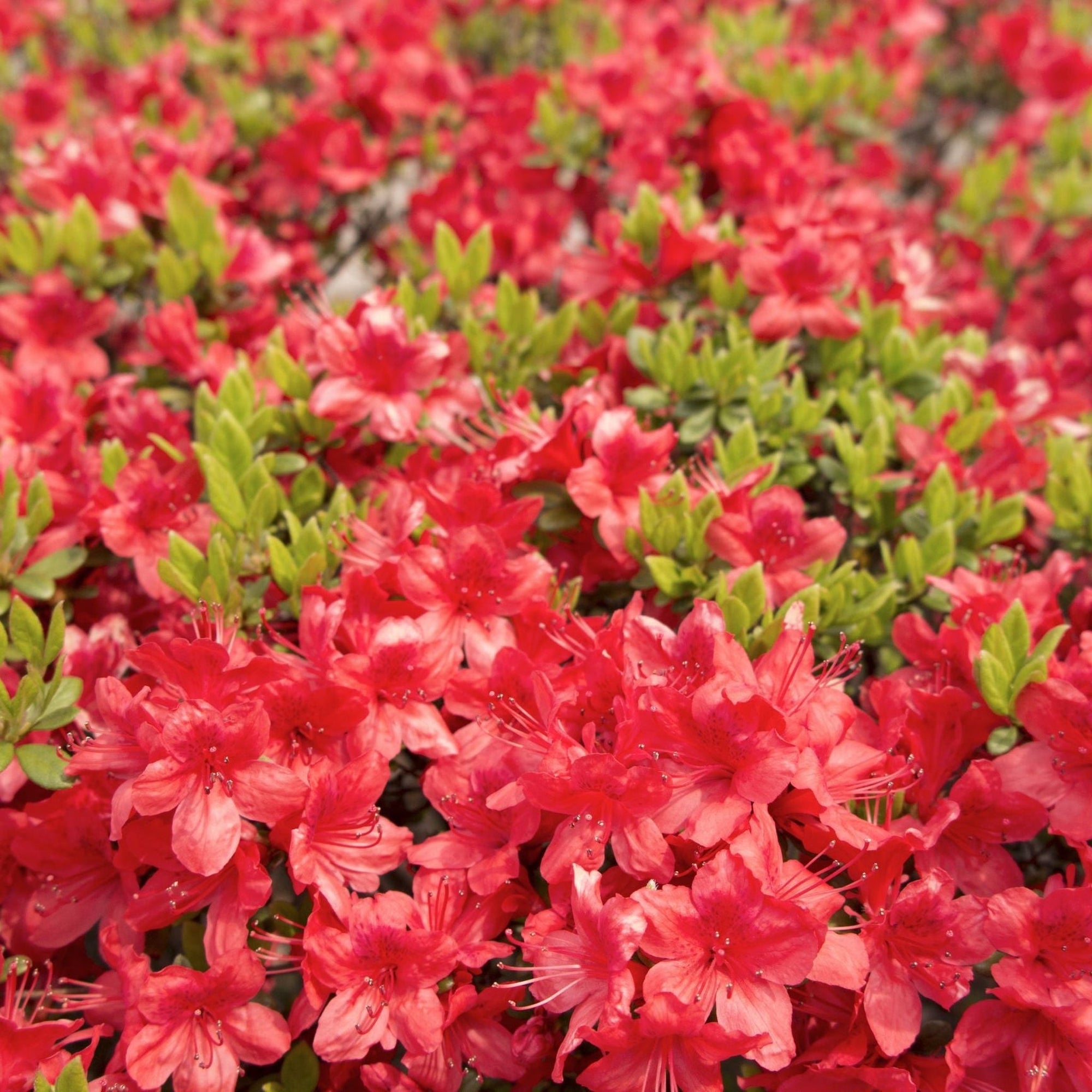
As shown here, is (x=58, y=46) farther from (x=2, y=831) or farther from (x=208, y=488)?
(x=2, y=831)

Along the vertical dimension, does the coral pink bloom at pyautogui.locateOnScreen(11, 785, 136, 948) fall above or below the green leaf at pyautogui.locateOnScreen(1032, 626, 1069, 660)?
below

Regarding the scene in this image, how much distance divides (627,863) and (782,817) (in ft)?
0.80

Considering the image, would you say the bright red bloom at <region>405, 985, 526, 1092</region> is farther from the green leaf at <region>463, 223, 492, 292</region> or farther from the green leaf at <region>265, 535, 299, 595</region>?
the green leaf at <region>463, 223, 492, 292</region>

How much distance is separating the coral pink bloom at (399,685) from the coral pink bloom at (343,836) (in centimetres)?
7

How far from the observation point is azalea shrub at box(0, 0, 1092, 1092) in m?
1.38

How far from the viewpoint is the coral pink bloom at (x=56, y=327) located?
2309 millimetres

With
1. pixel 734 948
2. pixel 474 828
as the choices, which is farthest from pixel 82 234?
pixel 734 948

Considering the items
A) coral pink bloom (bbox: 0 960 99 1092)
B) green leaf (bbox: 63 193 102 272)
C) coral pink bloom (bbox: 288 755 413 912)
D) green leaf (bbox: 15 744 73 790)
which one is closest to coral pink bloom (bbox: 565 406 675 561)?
coral pink bloom (bbox: 288 755 413 912)

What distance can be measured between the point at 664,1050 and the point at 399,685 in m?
0.61

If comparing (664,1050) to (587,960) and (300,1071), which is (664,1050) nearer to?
(587,960)

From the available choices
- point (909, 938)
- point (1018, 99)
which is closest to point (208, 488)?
point (909, 938)

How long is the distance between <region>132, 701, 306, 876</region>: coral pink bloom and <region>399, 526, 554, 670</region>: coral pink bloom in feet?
1.10

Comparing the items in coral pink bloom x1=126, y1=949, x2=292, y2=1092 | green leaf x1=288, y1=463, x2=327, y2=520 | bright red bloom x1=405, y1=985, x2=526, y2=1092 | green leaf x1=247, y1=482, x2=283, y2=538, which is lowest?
bright red bloom x1=405, y1=985, x2=526, y2=1092

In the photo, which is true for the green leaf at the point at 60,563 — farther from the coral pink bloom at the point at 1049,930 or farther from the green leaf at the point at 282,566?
the coral pink bloom at the point at 1049,930
